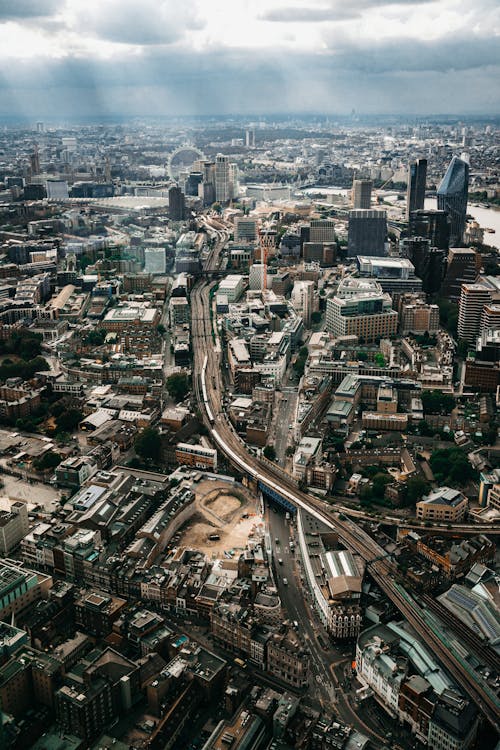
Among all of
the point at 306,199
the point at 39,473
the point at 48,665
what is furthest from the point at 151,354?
the point at 306,199

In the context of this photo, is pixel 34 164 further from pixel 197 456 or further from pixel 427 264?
pixel 197 456

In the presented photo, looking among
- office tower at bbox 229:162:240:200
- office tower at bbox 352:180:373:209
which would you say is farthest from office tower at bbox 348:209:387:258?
office tower at bbox 229:162:240:200

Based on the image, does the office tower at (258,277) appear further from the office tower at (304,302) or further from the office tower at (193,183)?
the office tower at (193,183)

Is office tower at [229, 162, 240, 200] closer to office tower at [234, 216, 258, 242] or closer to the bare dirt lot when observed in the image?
office tower at [234, 216, 258, 242]

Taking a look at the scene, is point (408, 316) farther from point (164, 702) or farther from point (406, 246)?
point (164, 702)

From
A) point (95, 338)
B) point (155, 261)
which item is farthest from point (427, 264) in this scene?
point (95, 338)

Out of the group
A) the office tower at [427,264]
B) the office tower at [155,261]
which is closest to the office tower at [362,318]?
the office tower at [427,264]
